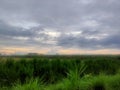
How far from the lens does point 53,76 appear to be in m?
17.4

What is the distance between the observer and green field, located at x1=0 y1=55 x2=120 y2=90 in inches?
414

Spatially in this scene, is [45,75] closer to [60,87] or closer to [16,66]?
[16,66]

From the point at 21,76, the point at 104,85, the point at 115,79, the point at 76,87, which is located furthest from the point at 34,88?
the point at 21,76

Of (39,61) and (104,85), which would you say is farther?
(39,61)

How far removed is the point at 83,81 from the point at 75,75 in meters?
0.71

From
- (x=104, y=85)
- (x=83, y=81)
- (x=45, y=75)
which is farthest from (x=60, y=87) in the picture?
(x=45, y=75)

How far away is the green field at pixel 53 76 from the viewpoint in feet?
34.5

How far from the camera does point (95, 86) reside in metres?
11.2

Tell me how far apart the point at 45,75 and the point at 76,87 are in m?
7.38

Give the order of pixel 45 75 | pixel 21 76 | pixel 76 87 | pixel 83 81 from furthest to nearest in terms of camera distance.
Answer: pixel 45 75 → pixel 21 76 → pixel 83 81 → pixel 76 87

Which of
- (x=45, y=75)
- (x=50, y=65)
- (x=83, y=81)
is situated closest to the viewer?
(x=83, y=81)

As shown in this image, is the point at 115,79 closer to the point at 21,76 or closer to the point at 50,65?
the point at 21,76

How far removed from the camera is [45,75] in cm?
1758

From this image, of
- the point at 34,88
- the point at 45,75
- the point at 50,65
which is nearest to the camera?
the point at 34,88
